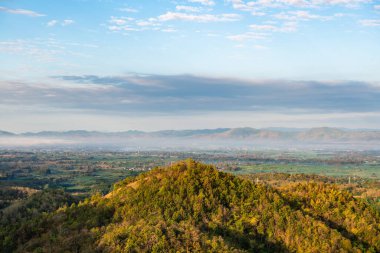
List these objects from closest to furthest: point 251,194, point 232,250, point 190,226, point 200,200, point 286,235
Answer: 1. point 232,250
2. point 190,226
3. point 286,235
4. point 200,200
5. point 251,194

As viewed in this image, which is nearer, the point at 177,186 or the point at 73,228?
→ the point at 73,228

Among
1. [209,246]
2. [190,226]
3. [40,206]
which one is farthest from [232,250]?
[40,206]

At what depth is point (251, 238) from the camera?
26.7 metres

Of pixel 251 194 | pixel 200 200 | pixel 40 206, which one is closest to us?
pixel 200 200

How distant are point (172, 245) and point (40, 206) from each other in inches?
1261

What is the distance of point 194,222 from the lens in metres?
26.8

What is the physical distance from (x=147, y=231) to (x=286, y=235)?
995 cm

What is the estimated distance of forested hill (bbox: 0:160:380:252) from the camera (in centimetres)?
2397

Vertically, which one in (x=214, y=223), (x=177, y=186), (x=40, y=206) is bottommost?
(x=40, y=206)

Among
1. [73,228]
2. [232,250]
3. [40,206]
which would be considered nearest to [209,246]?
[232,250]

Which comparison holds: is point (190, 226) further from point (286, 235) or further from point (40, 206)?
point (40, 206)

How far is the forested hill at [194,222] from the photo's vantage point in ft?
78.6

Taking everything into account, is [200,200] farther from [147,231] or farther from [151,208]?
[147,231]

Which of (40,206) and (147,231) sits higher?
(147,231)
